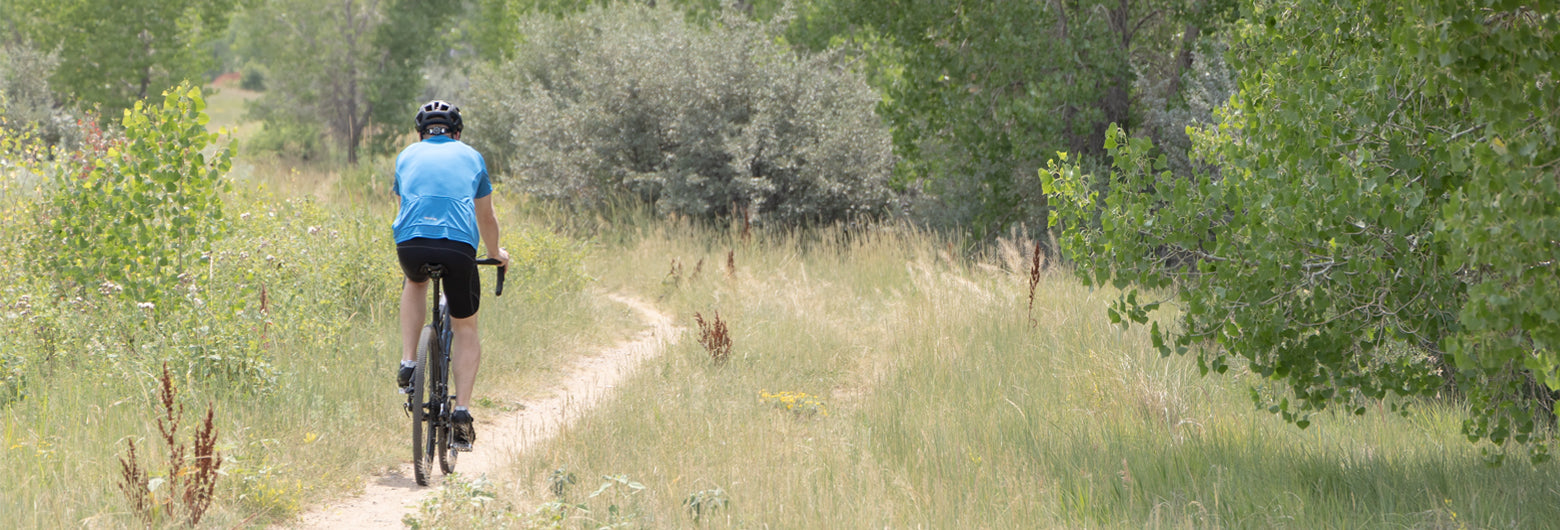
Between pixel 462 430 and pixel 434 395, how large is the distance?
0.69 ft

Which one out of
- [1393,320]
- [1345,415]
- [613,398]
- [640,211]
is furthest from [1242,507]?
[640,211]

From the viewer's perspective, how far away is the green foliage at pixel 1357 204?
2.99 meters

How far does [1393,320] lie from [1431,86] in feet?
4.25

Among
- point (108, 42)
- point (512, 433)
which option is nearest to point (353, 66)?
point (108, 42)

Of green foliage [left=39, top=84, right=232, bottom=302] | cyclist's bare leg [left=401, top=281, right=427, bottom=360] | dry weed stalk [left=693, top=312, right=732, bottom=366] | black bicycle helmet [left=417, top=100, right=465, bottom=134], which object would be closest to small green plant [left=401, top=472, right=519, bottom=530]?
cyclist's bare leg [left=401, top=281, right=427, bottom=360]

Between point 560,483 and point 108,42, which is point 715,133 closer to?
point 560,483

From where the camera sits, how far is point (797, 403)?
643cm

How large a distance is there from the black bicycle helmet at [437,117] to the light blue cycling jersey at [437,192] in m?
0.14

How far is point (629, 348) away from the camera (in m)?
9.02

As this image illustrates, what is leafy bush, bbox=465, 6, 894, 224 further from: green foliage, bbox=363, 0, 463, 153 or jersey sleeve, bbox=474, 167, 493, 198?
green foliage, bbox=363, 0, 463, 153

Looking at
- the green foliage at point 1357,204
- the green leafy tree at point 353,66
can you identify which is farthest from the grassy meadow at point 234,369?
the green leafy tree at point 353,66

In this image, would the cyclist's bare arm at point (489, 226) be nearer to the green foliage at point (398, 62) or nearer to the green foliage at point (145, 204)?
the green foliage at point (145, 204)

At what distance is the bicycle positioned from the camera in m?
5.06

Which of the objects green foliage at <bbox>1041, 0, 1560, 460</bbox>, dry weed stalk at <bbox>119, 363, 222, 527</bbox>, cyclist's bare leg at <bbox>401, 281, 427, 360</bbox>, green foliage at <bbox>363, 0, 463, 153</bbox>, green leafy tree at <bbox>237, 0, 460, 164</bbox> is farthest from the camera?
green leafy tree at <bbox>237, 0, 460, 164</bbox>
